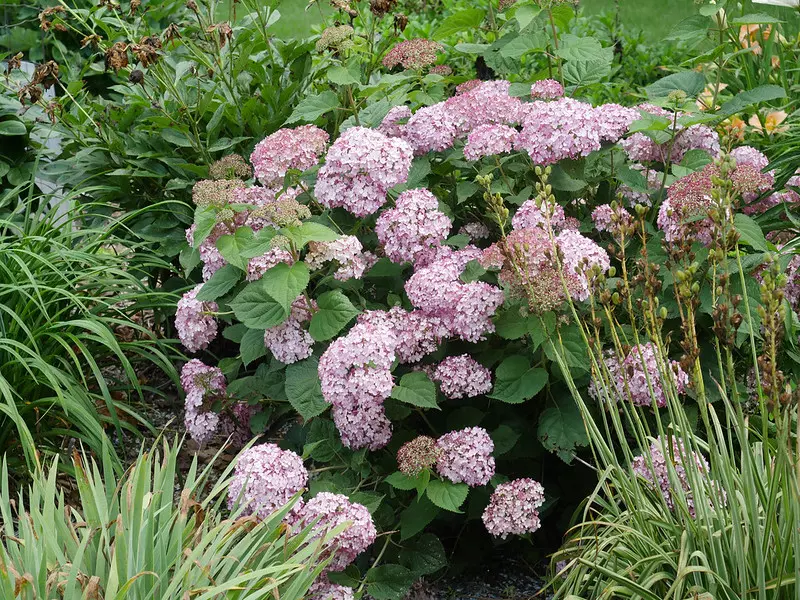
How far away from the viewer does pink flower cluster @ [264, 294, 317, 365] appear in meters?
2.67

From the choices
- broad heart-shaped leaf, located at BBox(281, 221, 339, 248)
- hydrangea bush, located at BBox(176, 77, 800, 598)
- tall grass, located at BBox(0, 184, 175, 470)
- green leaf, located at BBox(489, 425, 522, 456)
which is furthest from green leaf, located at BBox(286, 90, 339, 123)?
green leaf, located at BBox(489, 425, 522, 456)

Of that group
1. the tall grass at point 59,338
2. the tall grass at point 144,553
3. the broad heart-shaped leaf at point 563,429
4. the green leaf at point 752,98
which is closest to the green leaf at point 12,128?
the tall grass at point 59,338

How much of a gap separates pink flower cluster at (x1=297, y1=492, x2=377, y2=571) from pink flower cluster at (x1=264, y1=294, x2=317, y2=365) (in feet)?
1.45

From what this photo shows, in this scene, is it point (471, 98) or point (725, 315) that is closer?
point (725, 315)

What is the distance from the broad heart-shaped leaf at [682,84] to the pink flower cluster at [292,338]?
4.15 ft

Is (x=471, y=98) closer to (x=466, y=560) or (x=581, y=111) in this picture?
(x=581, y=111)

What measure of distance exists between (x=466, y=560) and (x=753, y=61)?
132 inches

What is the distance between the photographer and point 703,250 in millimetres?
2582

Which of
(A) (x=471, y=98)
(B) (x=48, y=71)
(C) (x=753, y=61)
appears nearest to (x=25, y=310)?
(B) (x=48, y=71)

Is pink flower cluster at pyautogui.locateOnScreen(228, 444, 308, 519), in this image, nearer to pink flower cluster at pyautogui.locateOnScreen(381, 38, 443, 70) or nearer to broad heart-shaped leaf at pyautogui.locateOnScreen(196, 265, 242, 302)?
broad heart-shaped leaf at pyautogui.locateOnScreen(196, 265, 242, 302)

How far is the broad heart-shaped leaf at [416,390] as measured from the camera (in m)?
2.48

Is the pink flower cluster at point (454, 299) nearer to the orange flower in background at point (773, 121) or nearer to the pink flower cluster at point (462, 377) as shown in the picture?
the pink flower cluster at point (462, 377)

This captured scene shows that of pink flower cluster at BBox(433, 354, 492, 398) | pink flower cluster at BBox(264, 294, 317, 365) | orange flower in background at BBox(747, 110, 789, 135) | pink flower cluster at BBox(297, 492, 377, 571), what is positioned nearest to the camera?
pink flower cluster at BBox(297, 492, 377, 571)

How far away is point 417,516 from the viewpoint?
2549 mm
